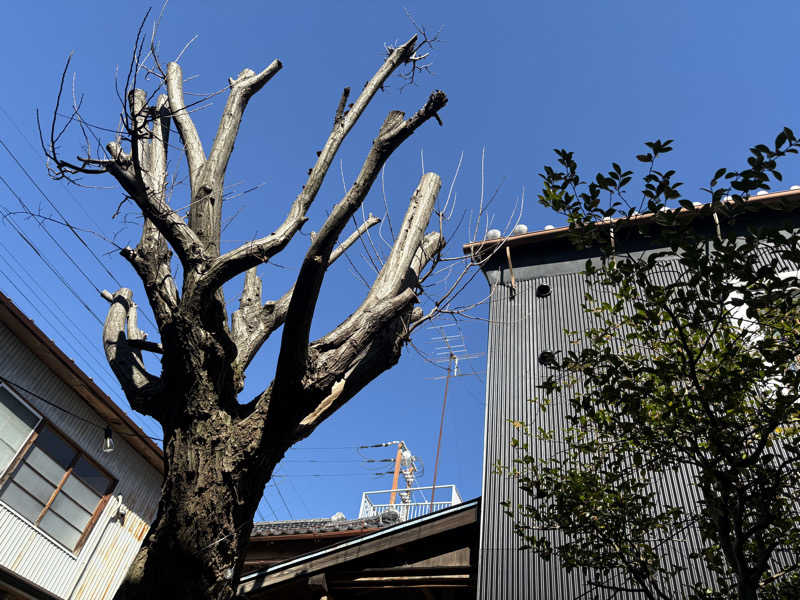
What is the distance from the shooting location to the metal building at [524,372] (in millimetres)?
7469

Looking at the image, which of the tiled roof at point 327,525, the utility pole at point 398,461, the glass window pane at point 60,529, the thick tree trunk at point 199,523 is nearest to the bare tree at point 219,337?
the thick tree trunk at point 199,523

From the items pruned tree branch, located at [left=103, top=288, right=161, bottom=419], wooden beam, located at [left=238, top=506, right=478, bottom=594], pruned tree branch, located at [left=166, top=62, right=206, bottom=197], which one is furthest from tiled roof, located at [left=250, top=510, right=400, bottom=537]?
pruned tree branch, located at [left=166, top=62, right=206, bottom=197]

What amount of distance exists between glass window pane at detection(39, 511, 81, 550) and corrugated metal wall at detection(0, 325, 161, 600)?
0.13 m

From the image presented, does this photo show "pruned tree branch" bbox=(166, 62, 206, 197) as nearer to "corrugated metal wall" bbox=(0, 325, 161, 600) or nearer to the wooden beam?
the wooden beam

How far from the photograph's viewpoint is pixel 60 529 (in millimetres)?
10359

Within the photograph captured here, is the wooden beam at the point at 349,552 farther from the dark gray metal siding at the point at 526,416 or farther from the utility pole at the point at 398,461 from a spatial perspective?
the utility pole at the point at 398,461

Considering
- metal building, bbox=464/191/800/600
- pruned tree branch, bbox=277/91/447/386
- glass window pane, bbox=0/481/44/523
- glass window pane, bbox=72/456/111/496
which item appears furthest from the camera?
glass window pane, bbox=72/456/111/496

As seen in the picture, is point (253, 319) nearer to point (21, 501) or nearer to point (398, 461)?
point (21, 501)

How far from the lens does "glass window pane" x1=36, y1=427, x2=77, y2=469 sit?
10195mm

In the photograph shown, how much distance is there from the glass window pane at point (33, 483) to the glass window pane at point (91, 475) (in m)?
0.59

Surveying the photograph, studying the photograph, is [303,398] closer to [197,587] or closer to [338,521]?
[197,587]

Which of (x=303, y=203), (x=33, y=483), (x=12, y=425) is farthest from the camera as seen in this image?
(x=33, y=483)

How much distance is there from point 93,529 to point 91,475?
3.40 ft

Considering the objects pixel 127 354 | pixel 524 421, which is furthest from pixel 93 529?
pixel 127 354
